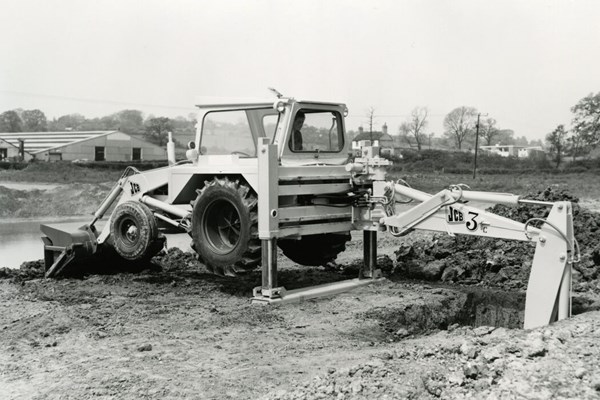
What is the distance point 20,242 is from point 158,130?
156 feet

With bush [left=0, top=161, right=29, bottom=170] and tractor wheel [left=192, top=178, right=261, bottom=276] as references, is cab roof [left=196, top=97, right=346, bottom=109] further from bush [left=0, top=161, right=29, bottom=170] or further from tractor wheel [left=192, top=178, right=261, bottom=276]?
bush [left=0, top=161, right=29, bottom=170]

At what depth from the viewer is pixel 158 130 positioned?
64875 mm

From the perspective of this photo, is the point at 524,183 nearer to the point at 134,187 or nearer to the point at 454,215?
the point at 134,187

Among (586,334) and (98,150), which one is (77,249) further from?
(98,150)

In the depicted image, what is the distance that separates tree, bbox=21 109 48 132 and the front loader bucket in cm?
7961

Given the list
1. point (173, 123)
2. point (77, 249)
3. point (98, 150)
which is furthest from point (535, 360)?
point (173, 123)

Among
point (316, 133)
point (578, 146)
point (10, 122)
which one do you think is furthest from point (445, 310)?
point (10, 122)

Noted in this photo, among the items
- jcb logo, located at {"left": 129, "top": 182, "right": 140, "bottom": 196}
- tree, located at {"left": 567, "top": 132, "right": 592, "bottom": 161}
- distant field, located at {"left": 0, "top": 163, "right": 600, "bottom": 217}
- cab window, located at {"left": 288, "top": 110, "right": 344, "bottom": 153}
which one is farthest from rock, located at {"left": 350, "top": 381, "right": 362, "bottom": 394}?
tree, located at {"left": 567, "top": 132, "right": 592, "bottom": 161}

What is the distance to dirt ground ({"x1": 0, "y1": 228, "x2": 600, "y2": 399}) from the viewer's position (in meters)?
4.86

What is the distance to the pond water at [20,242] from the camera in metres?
14.6

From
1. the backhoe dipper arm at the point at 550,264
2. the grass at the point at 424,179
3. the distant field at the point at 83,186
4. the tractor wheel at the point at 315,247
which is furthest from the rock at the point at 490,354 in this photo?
the grass at the point at 424,179

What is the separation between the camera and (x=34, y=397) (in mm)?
5496

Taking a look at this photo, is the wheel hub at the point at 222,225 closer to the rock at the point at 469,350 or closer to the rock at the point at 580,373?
the rock at the point at 469,350

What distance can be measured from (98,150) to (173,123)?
1610cm
